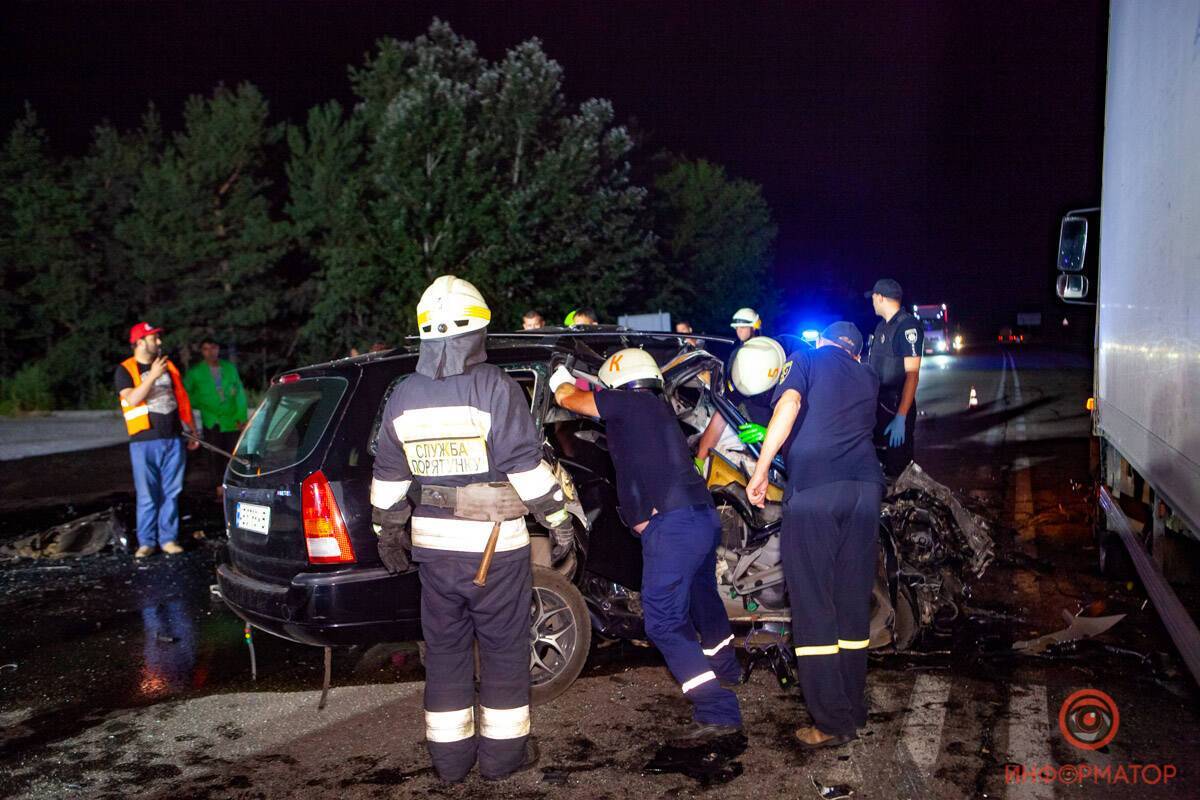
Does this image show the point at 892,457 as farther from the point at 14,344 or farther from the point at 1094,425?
the point at 14,344

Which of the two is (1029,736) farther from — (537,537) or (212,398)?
(212,398)

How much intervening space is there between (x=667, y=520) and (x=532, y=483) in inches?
27.3

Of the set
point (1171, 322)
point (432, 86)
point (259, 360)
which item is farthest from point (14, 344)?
point (1171, 322)

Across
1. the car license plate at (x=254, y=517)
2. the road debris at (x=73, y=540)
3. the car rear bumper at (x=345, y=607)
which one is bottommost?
the road debris at (x=73, y=540)

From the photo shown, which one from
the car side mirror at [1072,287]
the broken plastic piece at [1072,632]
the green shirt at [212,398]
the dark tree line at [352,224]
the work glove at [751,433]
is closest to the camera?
the work glove at [751,433]

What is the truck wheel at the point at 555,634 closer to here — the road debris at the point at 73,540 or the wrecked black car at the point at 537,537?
the wrecked black car at the point at 537,537

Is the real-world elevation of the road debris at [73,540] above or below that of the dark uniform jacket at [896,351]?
below

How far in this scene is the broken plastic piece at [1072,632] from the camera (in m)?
5.23

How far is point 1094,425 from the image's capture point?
6.94 m

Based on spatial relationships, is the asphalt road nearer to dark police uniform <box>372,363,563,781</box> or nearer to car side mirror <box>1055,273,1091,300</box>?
dark police uniform <box>372,363,563,781</box>

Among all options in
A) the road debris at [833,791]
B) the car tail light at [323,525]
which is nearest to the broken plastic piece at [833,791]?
the road debris at [833,791]

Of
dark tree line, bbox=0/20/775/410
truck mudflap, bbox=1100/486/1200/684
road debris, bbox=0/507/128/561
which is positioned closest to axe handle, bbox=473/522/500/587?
truck mudflap, bbox=1100/486/1200/684

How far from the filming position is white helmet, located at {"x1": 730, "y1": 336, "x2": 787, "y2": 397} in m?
4.74

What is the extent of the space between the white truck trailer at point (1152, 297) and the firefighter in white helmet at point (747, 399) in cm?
159
